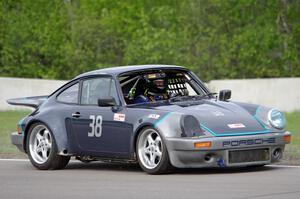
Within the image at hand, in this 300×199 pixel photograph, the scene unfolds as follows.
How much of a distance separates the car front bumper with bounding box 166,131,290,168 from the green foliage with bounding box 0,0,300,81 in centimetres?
2200

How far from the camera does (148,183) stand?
10242mm

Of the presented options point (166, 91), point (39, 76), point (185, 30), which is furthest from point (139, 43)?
point (166, 91)

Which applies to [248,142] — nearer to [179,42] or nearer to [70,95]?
[70,95]

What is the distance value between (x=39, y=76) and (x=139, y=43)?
416 centimetres

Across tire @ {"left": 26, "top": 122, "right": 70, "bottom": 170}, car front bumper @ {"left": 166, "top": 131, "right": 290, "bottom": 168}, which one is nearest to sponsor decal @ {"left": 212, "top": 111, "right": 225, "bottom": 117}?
car front bumper @ {"left": 166, "top": 131, "right": 290, "bottom": 168}

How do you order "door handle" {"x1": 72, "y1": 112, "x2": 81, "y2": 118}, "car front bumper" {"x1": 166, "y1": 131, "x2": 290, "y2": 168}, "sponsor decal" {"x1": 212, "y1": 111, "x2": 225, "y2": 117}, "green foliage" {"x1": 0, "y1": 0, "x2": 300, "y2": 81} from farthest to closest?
"green foliage" {"x1": 0, "y1": 0, "x2": 300, "y2": 81} → "door handle" {"x1": 72, "y1": 112, "x2": 81, "y2": 118} → "sponsor decal" {"x1": 212, "y1": 111, "x2": 225, "y2": 117} → "car front bumper" {"x1": 166, "y1": 131, "x2": 290, "y2": 168}

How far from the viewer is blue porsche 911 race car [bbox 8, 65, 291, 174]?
1081 centimetres

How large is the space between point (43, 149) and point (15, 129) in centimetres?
726

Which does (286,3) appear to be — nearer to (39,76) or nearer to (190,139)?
(39,76)

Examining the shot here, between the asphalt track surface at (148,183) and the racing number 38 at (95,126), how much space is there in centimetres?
48

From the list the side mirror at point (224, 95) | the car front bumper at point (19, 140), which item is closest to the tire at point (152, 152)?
the side mirror at point (224, 95)

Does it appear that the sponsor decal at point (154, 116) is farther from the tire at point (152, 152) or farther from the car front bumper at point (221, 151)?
the car front bumper at point (221, 151)

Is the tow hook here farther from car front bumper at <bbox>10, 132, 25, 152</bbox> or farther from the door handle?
car front bumper at <bbox>10, 132, 25, 152</bbox>

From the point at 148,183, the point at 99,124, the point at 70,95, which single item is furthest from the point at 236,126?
the point at 70,95
